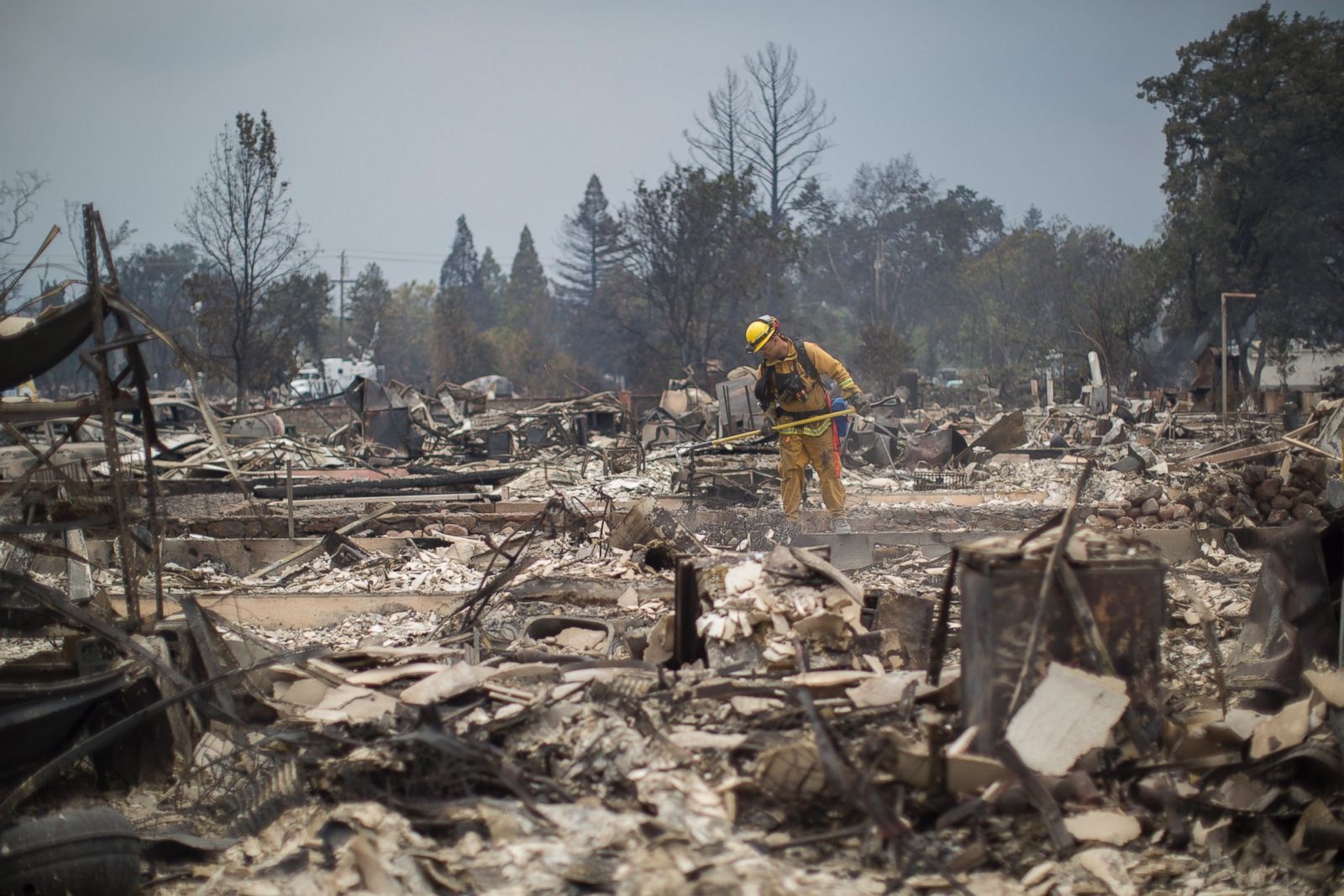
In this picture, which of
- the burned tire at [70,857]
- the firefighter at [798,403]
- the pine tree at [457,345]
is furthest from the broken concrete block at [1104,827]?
the pine tree at [457,345]

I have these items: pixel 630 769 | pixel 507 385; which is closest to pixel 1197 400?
pixel 507 385

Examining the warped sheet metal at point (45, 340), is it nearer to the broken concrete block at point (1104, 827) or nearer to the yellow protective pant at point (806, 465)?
the broken concrete block at point (1104, 827)

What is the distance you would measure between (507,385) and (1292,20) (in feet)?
93.1

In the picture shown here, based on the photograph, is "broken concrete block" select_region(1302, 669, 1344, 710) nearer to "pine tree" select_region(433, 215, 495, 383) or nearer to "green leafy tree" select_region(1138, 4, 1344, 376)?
"green leafy tree" select_region(1138, 4, 1344, 376)

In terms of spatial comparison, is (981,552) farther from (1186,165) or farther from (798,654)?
(1186,165)

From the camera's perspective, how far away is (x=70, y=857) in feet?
11.9

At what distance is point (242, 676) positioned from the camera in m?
4.86

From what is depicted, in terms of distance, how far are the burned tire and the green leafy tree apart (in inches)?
1359

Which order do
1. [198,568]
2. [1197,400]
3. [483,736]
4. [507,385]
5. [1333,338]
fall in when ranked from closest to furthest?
[483,736] → [198,568] → [1197,400] → [1333,338] → [507,385]

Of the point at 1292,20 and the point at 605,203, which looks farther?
the point at 605,203

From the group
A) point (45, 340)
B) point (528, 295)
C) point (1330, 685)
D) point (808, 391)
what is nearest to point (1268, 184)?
point (808, 391)

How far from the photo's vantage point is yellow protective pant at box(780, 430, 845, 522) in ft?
30.9

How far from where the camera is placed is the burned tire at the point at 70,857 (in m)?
3.62

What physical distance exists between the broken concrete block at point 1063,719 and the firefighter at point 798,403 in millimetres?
5849
